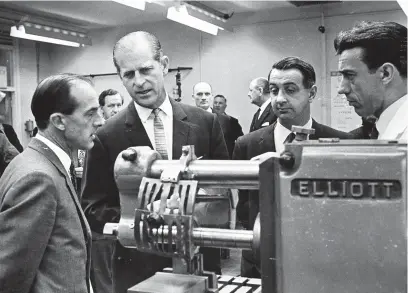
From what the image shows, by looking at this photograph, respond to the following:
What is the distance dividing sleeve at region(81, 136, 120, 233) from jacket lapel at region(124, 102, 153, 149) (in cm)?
10

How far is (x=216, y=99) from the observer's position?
23.8 ft

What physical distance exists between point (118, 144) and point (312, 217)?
3.61 ft

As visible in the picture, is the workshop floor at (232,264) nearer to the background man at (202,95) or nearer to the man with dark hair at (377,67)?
the background man at (202,95)

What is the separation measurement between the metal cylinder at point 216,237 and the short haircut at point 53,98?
0.99 metres

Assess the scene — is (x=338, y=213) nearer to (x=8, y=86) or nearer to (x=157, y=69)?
(x=157, y=69)

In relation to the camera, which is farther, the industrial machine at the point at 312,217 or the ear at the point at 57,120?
the ear at the point at 57,120

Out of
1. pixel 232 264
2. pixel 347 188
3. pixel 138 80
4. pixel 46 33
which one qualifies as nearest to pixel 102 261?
pixel 138 80

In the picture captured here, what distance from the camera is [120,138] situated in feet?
5.72

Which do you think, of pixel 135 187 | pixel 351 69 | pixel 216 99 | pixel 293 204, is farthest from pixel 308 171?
pixel 216 99

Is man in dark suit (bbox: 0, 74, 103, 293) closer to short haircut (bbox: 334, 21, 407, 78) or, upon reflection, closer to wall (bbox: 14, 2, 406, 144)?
short haircut (bbox: 334, 21, 407, 78)

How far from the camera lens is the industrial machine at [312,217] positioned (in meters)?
0.69

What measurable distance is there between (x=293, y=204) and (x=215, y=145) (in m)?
1.16

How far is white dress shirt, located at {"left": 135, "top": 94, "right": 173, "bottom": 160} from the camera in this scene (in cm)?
179

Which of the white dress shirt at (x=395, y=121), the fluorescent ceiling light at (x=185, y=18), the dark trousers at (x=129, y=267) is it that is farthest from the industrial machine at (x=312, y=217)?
the fluorescent ceiling light at (x=185, y=18)
